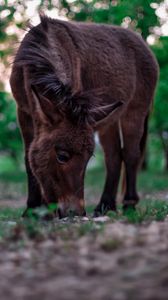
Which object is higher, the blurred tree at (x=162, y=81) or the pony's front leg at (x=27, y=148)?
the pony's front leg at (x=27, y=148)

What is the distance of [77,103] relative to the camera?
6.48 m

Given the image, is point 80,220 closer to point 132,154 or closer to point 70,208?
point 70,208

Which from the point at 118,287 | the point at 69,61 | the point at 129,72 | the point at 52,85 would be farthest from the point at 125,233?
the point at 129,72

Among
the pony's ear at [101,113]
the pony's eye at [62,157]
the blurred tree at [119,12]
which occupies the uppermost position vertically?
the pony's ear at [101,113]

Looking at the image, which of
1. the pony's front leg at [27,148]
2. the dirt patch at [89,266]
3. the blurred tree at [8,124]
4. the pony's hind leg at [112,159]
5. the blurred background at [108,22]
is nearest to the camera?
the dirt patch at [89,266]

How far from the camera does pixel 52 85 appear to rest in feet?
21.8

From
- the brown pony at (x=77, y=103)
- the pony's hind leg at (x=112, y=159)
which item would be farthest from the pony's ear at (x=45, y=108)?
the pony's hind leg at (x=112, y=159)

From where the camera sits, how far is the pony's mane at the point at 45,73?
6.48m

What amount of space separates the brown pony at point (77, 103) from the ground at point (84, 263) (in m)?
1.48

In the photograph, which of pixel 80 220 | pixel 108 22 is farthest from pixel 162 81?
pixel 80 220

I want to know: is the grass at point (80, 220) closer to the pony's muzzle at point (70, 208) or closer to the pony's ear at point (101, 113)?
the pony's muzzle at point (70, 208)

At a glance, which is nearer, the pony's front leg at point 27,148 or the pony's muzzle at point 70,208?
the pony's muzzle at point 70,208

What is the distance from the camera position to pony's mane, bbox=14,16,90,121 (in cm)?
648

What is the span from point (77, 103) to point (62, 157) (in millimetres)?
626
